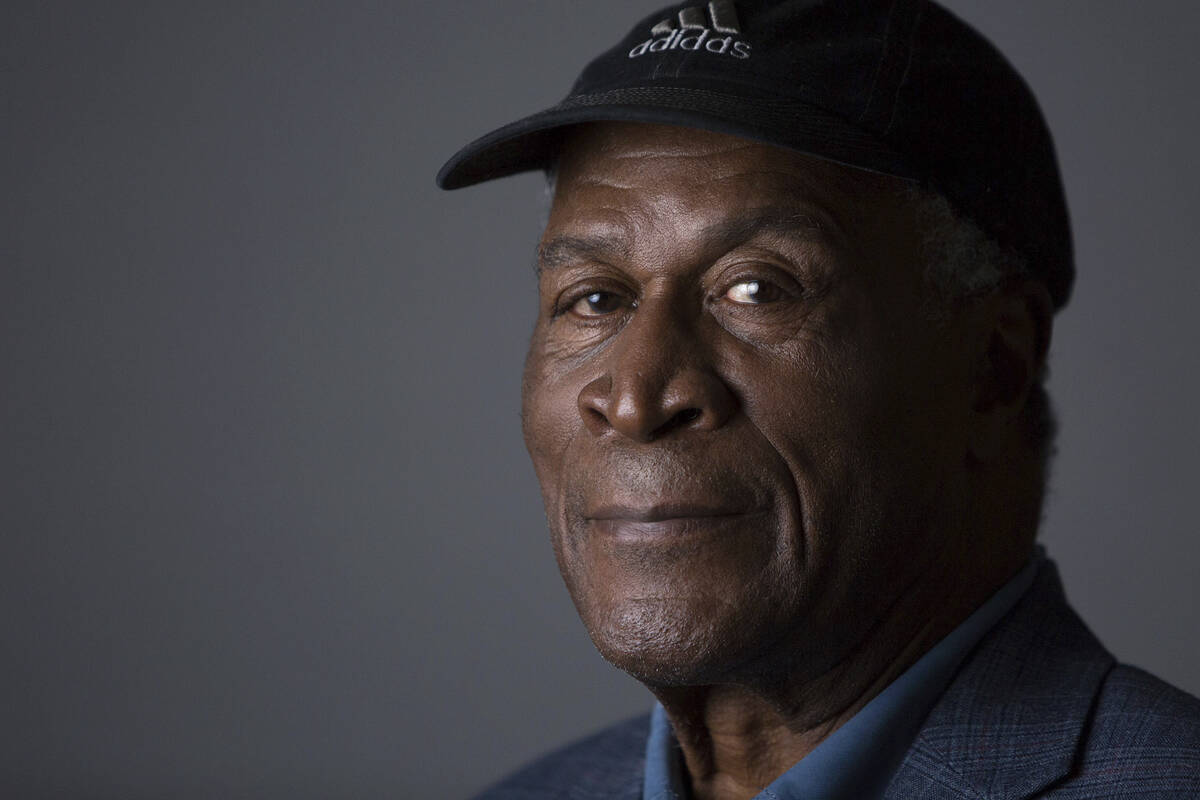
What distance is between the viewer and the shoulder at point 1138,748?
1.66m

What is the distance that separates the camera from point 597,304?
1.91m

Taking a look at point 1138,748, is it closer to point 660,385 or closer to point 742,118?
point 660,385

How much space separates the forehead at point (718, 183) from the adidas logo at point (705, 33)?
11 centimetres

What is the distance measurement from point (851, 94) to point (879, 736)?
31.3 inches

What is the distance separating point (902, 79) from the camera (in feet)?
5.94

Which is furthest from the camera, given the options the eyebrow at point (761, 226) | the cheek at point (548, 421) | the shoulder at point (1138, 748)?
the cheek at point (548, 421)

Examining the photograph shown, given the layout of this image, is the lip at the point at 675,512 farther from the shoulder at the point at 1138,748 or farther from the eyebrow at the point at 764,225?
the shoulder at the point at 1138,748

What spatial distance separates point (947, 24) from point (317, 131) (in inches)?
91.7

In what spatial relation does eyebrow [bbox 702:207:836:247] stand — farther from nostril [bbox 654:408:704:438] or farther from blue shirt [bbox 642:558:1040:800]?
blue shirt [bbox 642:558:1040:800]

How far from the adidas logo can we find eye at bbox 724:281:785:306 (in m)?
0.29

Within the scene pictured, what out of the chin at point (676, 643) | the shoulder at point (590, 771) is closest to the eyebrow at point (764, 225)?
the chin at point (676, 643)

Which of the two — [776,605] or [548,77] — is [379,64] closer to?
[548,77]

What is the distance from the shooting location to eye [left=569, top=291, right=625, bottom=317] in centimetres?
190

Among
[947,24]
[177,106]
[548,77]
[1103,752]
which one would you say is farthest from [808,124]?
[177,106]
